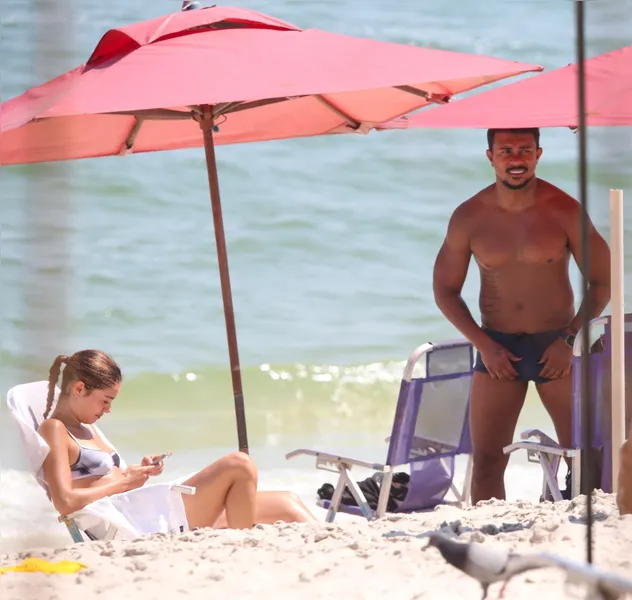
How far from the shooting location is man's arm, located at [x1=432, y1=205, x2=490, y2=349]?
4777 millimetres

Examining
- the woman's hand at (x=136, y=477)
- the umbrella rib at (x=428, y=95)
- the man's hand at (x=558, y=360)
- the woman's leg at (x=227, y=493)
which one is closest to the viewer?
the woman's hand at (x=136, y=477)

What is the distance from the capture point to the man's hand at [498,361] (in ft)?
14.9

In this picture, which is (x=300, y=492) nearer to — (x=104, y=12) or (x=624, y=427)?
(x=624, y=427)

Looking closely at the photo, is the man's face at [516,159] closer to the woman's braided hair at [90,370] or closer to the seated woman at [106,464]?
the seated woman at [106,464]

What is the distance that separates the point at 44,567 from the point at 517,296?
2.29 metres

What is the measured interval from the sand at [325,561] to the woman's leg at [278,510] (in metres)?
0.60

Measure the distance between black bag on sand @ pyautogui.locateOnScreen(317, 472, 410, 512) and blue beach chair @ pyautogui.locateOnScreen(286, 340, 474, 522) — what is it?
3 centimetres

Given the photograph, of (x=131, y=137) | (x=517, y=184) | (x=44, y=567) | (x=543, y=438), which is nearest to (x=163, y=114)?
(x=131, y=137)

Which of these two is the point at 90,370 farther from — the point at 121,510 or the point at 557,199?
the point at 557,199

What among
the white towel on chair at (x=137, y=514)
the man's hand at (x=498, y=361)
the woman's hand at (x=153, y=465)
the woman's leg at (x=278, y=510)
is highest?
the man's hand at (x=498, y=361)

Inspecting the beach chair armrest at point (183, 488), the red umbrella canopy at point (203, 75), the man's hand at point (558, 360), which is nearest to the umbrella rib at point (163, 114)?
the red umbrella canopy at point (203, 75)

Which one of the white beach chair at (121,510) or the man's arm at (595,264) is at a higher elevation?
the man's arm at (595,264)

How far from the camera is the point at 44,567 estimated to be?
123 inches

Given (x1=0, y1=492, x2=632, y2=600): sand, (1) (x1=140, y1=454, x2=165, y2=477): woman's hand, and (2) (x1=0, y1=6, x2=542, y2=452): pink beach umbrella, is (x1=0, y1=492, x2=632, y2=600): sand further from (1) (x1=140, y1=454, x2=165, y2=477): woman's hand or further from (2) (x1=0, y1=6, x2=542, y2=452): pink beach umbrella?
(2) (x1=0, y1=6, x2=542, y2=452): pink beach umbrella
